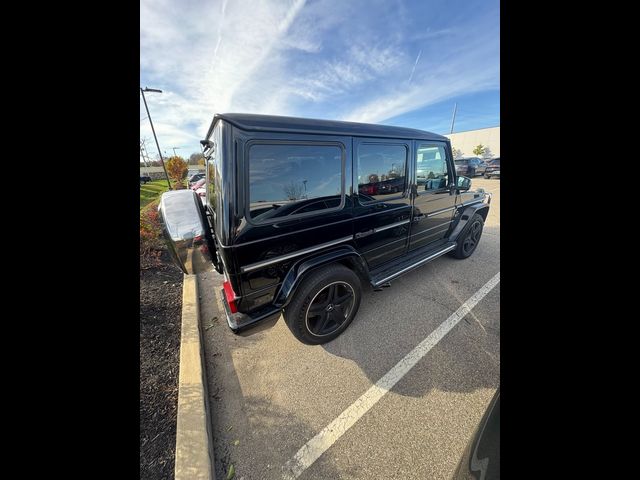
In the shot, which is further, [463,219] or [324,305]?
[463,219]

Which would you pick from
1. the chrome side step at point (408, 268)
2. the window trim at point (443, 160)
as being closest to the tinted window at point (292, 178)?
the chrome side step at point (408, 268)

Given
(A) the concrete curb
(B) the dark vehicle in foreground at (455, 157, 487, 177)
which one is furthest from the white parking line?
(B) the dark vehicle in foreground at (455, 157, 487, 177)

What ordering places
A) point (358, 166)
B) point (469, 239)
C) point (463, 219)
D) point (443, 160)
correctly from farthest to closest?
point (469, 239) < point (463, 219) < point (443, 160) < point (358, 166)

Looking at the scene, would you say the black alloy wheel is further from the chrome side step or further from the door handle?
the door handle

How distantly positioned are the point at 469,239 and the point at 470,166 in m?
18.5

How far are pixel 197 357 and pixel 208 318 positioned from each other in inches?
32.6

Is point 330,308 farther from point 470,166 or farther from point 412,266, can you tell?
point 470,166

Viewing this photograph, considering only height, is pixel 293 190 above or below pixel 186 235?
above

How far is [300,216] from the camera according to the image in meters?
2.07

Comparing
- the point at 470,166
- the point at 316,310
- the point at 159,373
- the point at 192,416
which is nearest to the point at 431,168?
the point at 316,310

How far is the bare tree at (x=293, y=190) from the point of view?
6.46 ft
